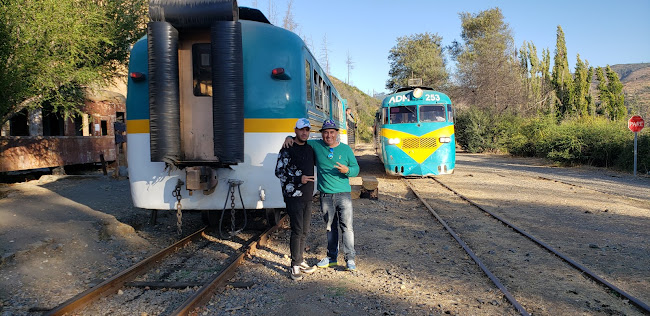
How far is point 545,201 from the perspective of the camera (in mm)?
10578

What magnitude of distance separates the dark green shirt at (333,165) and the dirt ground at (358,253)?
112 centimetres

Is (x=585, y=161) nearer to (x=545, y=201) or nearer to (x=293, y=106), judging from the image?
(x=545, y=201)

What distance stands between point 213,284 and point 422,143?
10.0 m

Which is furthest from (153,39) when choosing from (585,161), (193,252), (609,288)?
(585,161)

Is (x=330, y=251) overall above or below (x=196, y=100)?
below

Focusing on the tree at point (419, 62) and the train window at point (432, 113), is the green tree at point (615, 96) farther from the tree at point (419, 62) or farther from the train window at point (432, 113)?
the train window at point (432, 113)

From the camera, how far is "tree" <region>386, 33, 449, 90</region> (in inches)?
2105

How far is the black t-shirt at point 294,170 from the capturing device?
4.80 metres

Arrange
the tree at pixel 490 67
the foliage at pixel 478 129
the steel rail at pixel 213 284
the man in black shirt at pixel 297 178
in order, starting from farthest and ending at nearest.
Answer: the tree at pixel 490 67
the foliage at pixel 478 129
the man in black shirt at pixel 297 178
the steel rail at pixel 213 284

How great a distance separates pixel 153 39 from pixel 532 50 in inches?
2090

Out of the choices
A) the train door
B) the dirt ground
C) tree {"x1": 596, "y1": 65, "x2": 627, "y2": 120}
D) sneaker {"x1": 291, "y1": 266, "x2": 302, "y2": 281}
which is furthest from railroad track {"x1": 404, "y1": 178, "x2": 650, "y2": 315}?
tree {"x1": 596, "y1": 65, "x2": 627, "y2": 120}

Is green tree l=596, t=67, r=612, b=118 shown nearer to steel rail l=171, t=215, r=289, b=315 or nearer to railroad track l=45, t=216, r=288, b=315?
steel rail l=171, t=215, r=289, b=315

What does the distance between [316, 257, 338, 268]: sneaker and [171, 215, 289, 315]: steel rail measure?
1.04 meters

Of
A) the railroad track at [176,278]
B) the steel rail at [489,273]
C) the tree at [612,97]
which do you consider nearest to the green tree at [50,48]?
the railroad track at [176,278]
